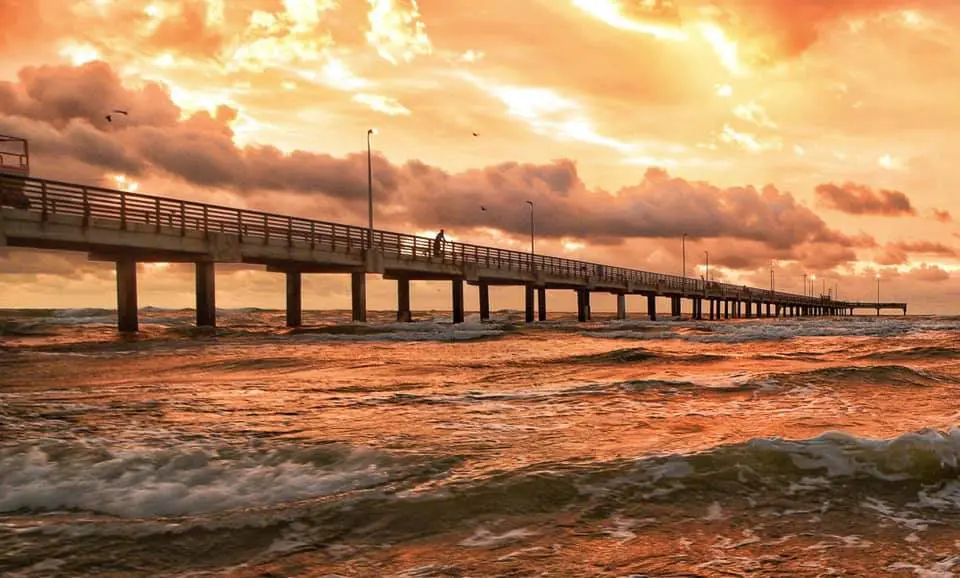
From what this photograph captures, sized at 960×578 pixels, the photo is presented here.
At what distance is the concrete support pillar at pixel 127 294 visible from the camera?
31.8 metres

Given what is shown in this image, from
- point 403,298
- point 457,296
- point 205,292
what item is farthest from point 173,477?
point 457,296

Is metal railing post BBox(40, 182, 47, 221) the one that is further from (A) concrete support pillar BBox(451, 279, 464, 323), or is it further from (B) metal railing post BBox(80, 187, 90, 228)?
(A) concrete support pillar BBox(451, 279, 464, 323)

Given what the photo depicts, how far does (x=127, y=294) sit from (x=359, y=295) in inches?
497

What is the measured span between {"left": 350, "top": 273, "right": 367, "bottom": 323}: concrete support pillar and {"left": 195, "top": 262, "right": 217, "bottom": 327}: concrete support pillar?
9.17 meters

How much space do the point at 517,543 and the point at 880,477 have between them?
3148 mm

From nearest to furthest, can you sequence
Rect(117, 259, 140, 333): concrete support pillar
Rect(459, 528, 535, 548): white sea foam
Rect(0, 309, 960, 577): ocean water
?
Rect(0, 309, 960, 577): ocean water
Rect(459, 528, 535, 548): white sea foam
Rect(117, 259, 140, 333): concrete support pillar

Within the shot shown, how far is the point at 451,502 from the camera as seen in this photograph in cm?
493

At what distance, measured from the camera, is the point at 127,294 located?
3200cm

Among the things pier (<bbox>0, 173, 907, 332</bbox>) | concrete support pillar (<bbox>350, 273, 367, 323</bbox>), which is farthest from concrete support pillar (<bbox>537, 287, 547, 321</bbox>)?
concrete support pillar (<bbox>350, 273, 367, 323</bbox>)

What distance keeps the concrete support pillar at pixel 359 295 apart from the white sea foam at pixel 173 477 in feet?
114

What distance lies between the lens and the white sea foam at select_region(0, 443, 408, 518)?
507 cm

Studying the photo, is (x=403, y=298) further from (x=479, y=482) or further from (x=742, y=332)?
(x=479, y=482)

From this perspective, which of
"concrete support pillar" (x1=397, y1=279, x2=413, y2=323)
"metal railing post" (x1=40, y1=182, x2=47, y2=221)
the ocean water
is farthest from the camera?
"concrete support pillar" (x1=397, y1=279, x2=413, y2=323)

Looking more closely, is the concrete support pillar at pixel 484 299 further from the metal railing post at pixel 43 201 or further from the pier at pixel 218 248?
the metal railing post at pixel 43 201
